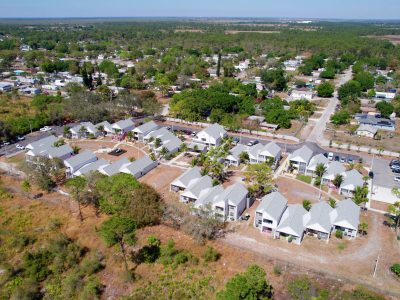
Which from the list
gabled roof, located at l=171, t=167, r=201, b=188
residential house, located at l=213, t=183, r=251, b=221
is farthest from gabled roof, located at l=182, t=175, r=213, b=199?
residential house, located at l=213, t=183, r=251, b=221

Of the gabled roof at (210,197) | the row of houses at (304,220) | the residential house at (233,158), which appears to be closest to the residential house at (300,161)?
the residential house at (233,158)

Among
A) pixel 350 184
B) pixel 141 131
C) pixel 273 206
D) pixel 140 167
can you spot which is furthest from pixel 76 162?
pixel 350 184

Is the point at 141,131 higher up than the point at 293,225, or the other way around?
the point at 141,131

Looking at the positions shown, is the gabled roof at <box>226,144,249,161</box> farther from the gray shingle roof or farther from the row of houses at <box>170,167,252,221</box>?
the gray shingle roof

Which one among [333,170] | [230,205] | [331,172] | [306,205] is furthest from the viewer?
[333,170]

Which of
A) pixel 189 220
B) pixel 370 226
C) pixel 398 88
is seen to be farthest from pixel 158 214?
pixel 398 88

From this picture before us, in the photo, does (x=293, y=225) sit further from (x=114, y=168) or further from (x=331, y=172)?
(x=114, y=168)

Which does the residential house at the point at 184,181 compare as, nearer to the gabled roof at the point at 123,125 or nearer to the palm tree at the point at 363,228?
the palm tree at the point at 363,228

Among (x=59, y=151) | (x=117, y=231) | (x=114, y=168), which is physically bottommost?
(x=114, y=168)
